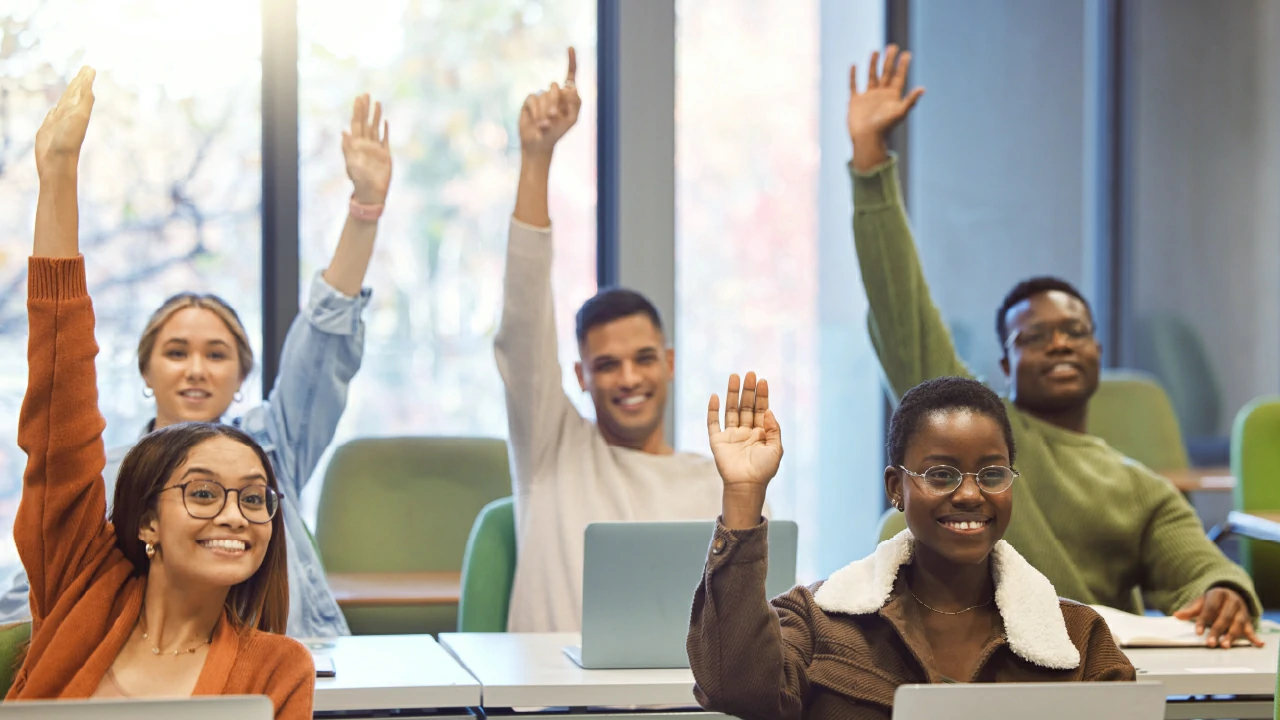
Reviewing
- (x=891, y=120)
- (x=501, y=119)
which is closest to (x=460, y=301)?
(x=501, y=119)

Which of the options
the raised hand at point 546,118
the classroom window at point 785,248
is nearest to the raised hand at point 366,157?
the raised hand at point 546,118

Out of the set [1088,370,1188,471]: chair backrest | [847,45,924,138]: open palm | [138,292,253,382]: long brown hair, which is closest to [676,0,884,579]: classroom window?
[1088,370,1188,471]: chair backrest

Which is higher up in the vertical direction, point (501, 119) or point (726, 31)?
point (726, 31)

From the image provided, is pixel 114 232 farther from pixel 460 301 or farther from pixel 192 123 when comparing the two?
pixel 460 301

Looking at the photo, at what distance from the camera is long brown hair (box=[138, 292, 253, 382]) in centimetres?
289

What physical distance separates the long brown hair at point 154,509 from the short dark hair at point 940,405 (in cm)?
88

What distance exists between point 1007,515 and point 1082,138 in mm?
4067

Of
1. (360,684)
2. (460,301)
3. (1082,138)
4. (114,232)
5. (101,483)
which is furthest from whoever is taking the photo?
(1082,138)

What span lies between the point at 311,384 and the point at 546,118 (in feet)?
2.49

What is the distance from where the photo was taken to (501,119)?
15.1 feet

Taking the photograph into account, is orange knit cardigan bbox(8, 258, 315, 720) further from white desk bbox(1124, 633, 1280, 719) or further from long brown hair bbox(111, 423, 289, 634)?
white desk bbox(1124, 633, 1280, 719)

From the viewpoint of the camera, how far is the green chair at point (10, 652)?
1.95 m

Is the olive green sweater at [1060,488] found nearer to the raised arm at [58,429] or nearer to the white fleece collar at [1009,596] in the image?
the white fleece collar at [1009,596]

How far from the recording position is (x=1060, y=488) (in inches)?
112
